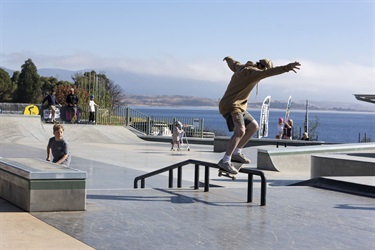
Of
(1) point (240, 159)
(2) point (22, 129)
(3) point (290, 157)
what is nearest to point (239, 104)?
(1) point (240, 159)

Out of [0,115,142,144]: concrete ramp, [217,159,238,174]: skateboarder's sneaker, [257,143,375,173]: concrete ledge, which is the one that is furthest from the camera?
[0,115,142,144]: concrete ramp

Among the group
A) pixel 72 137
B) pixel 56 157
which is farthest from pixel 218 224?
pixel 72 137

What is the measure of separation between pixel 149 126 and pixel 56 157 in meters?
28.0

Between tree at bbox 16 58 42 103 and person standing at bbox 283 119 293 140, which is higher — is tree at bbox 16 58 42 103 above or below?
above

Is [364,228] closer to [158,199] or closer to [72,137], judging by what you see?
[158,199]

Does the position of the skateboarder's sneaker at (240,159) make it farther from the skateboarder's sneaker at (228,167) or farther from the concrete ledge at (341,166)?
the concrete ledge at (341,166)

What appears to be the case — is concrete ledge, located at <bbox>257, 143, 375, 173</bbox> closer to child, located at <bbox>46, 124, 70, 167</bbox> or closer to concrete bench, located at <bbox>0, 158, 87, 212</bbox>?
child, located at <bbox>46, 124, 70, 167</bbox>

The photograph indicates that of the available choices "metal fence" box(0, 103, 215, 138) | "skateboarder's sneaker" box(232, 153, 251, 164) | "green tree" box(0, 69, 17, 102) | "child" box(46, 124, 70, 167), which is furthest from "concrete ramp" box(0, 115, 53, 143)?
"green tree" box(0, 69, 17, 102)

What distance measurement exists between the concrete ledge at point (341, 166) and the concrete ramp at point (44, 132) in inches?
630

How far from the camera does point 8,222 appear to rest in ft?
25.3

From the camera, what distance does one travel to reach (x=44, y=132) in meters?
30.4

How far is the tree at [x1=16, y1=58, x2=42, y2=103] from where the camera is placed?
73.8m

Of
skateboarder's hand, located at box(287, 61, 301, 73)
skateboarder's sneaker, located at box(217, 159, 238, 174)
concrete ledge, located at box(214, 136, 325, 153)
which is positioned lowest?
concrete ledge, located at box(214, 136, 325, 153)

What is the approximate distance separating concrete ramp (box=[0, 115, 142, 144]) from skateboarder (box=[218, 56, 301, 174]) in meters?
19.9
